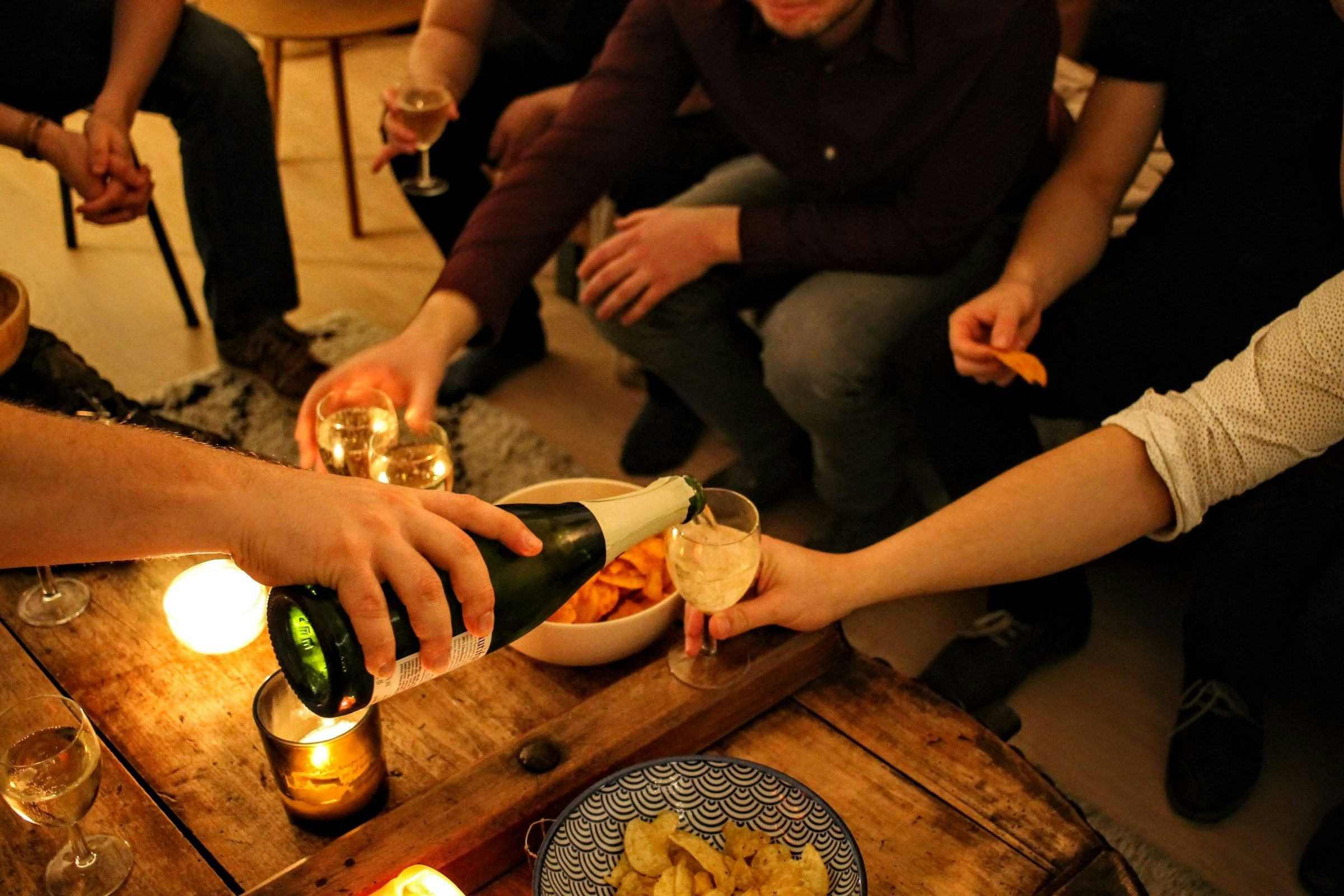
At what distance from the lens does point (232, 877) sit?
865 mm

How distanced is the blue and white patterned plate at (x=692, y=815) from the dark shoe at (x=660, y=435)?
120 centimetres

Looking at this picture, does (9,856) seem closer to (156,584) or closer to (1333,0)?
(156,584)

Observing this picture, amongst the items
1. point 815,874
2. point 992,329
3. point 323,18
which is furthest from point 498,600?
point 323,18

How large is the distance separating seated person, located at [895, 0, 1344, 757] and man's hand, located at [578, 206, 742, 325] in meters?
0.33

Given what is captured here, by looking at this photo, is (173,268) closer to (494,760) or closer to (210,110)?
(210,110)

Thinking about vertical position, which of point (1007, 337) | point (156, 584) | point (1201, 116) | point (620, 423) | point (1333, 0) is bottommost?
point (620, 423)

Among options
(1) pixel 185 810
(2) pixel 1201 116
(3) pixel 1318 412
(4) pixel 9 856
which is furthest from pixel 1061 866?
(2) pixel 1201 116

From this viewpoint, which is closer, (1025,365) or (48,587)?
(48,587)

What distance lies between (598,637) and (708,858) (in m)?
0.24

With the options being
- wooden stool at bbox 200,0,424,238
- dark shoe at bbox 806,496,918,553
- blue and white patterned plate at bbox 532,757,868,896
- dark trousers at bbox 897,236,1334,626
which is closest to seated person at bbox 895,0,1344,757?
dark trousers at bbox 897,236,1334,626

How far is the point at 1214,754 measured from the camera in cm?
151

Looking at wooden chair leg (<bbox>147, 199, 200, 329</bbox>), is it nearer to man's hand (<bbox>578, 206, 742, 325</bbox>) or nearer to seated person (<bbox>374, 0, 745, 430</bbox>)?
seated person (<bbox>374, 0, 745, 430</bbox>)

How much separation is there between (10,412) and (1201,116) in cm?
141

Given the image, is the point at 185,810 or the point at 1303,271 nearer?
the point at 185,810
